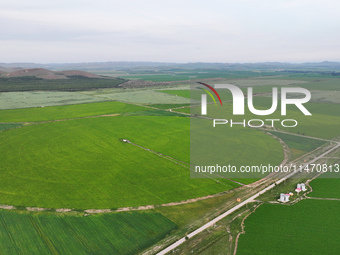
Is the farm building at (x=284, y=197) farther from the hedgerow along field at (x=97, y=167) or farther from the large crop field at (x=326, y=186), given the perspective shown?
the hedgerow along field at (x=97, y=167)

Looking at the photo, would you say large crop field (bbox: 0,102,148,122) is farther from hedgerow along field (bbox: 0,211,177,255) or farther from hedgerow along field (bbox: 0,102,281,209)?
hedgerow along field (bbox: 0,211,177,255)

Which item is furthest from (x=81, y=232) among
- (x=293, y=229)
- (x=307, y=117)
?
(x=307, y=117)

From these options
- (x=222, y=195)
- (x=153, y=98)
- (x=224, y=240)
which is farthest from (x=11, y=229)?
(x=153, y=98)

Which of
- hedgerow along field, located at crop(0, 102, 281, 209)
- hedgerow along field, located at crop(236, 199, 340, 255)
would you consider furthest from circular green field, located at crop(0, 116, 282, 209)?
hedgerow along field, located at crop(236, 199, 340, 255)

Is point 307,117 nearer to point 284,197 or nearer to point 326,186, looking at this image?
point 326,186

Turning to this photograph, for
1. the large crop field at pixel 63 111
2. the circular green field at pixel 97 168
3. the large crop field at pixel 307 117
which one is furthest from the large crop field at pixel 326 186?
the large crop field at pixel 63 111
